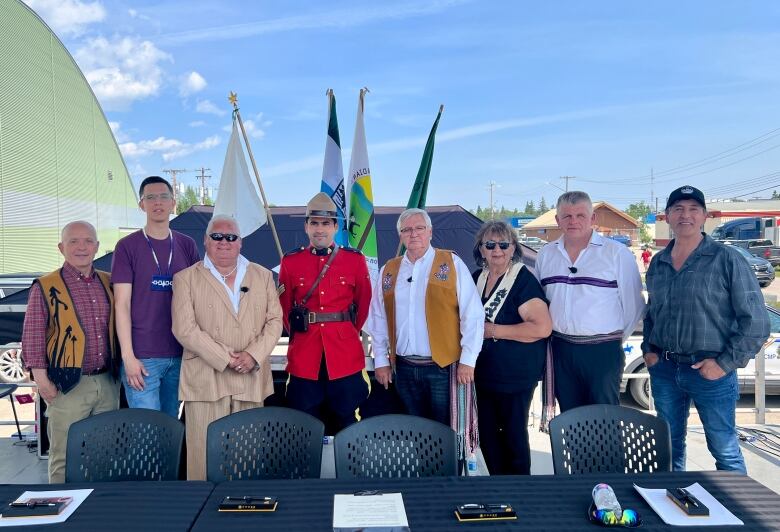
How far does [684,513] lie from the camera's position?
169 cm

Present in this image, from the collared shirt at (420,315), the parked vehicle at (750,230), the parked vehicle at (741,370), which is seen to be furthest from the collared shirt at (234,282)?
the parked vehicle at (750,230)

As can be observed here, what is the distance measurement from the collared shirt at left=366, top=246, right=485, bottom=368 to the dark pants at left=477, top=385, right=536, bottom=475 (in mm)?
319

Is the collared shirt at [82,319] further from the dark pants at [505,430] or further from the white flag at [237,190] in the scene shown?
the white flag at [237,190]

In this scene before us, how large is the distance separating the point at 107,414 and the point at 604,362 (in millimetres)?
2427

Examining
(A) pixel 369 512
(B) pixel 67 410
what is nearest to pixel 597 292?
(A) pixel 369 512

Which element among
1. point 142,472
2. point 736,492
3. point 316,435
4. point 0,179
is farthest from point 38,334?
point 0,179

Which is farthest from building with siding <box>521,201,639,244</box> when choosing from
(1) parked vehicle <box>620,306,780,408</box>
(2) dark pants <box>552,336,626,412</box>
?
(2) dark pants <box>552,336,626,412</box>

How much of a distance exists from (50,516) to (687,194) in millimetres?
3036

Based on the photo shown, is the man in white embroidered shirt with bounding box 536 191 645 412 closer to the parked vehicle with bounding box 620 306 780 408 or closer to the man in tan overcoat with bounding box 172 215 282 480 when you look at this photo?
the man in tan overcoat with bounding box 172 215 282 480

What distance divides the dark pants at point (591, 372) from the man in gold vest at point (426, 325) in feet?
1.75

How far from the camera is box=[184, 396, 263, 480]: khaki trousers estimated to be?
2.88 metres

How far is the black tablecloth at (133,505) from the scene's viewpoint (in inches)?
64.1

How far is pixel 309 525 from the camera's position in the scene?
1.62 metres

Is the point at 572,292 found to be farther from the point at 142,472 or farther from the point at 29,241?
the point at 29,241
